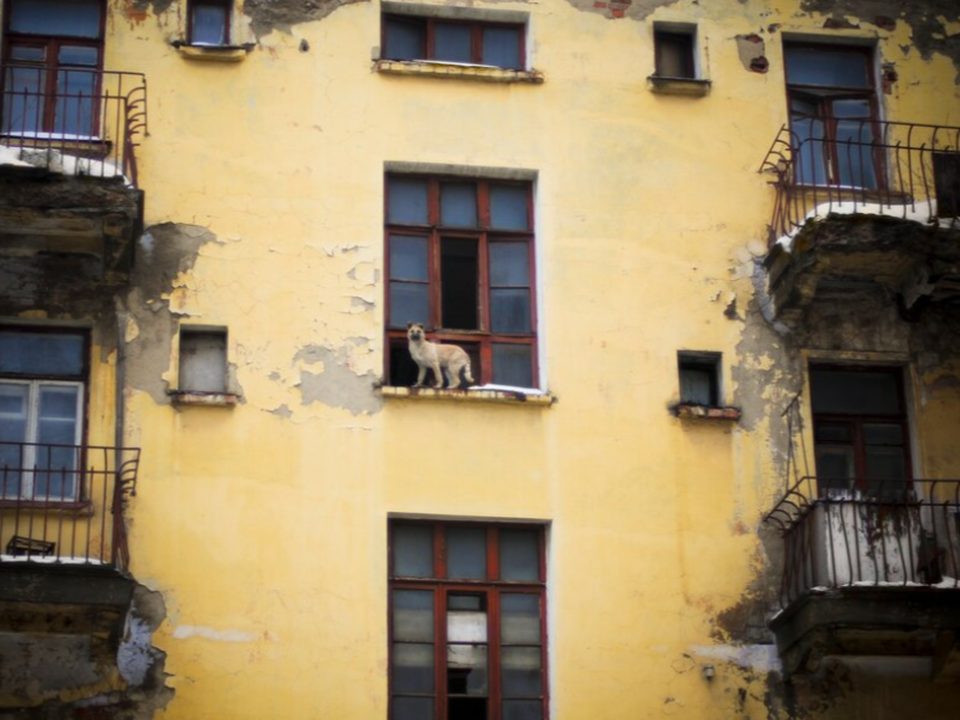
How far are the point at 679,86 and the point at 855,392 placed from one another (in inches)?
126

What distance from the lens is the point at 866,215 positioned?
18391 mm

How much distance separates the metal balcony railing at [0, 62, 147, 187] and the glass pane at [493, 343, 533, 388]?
346 cm

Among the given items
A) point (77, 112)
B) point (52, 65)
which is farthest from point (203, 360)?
point (52, 65)

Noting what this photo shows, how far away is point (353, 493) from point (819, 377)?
4387 millimetres

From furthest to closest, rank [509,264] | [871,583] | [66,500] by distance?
[509,264] → [66,500] → [871,583]

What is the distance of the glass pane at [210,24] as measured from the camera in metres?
19.5

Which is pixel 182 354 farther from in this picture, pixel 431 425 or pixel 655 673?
pixel 655 673

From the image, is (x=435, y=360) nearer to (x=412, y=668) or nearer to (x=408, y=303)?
(x=408, y=303)

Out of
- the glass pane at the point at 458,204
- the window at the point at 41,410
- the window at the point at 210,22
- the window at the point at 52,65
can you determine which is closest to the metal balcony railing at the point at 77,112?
the window at the point at 52,65

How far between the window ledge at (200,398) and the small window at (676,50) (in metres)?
5.28

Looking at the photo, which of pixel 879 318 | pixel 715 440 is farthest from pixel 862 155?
pixel 715 440

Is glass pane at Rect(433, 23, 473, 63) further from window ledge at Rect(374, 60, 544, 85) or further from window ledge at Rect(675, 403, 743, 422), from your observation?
window ledge at Rect(675, 403, 743, 422)

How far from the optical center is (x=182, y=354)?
1828 centimetres

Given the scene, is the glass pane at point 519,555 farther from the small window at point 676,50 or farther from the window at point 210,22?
the window at point 210,22
